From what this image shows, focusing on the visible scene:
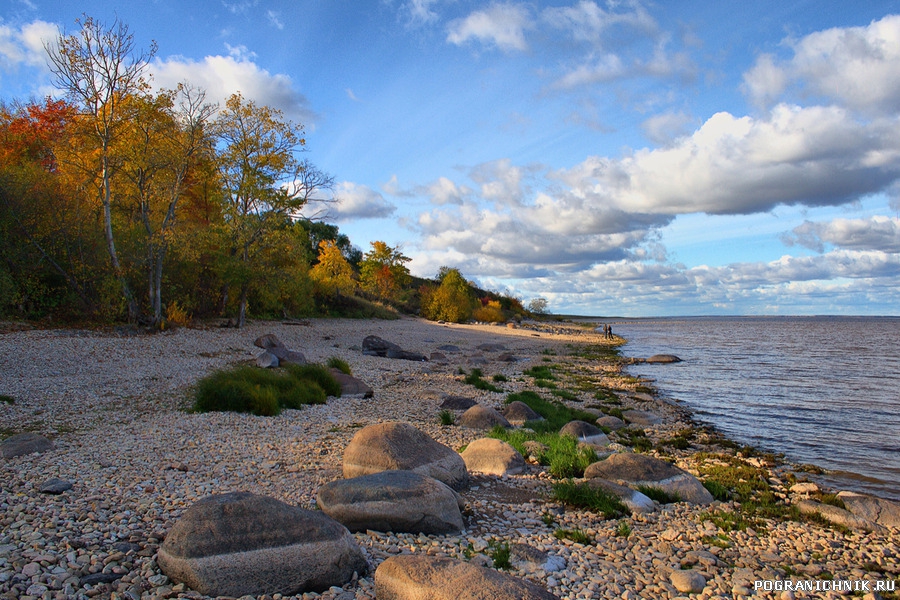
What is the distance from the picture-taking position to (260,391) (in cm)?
1137

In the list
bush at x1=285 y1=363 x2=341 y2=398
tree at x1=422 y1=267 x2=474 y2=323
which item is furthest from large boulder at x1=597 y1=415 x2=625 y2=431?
tree at x1=422 y1=267 x2=474 y2=323

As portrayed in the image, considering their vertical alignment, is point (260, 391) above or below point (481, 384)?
above

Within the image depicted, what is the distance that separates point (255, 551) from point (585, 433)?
308 inches

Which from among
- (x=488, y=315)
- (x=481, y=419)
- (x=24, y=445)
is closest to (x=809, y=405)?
(x=481, y=419)

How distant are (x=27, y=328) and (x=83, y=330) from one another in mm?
1556

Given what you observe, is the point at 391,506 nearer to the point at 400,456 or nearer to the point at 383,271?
the point at 400,456

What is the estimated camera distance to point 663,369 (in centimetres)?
2623

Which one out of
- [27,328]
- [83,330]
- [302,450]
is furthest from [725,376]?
[27,328]

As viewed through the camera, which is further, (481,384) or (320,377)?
(481,384)

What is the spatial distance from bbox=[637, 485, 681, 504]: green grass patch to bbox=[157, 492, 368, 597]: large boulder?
4.29m

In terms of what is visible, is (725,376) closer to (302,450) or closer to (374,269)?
(302,450)

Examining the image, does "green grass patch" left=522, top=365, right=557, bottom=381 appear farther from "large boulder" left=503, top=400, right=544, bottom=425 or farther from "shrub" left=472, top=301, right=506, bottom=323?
"shrub" left=472, top=301, right=506, bottom=323

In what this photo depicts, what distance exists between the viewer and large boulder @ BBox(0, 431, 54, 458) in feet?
24.6

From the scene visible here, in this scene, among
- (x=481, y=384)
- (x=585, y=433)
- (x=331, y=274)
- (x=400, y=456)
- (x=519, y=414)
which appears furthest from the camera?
(x=331, y=274)
